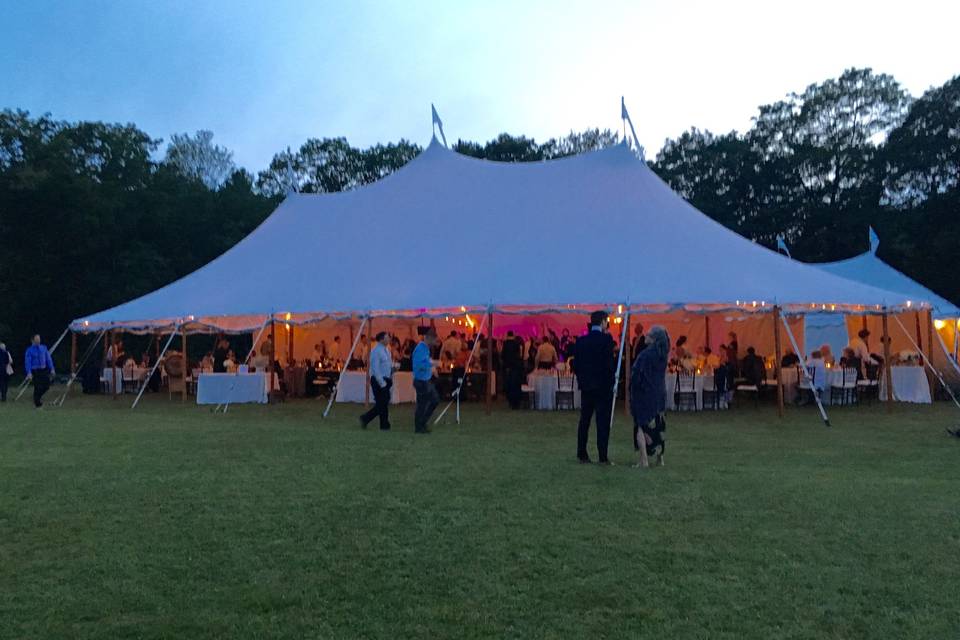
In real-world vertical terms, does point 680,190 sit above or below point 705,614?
above

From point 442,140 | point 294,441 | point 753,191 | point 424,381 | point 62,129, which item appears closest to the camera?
point 294,441

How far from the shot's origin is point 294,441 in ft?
31.2

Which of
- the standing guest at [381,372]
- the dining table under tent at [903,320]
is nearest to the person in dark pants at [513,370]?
the standing guest at [381,372]

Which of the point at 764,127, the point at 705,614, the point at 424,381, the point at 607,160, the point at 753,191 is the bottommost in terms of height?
the point at 705,614

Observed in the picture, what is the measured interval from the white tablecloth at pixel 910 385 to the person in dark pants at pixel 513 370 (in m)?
6.50

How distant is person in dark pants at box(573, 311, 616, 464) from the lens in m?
7.61

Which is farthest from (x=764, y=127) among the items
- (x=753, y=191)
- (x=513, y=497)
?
(x=513, y=497)

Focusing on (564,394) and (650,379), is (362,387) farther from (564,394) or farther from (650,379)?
(650,379)

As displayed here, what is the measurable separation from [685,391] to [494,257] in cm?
381

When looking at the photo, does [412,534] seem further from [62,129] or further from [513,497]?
[62,129]

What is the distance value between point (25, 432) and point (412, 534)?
7640mm

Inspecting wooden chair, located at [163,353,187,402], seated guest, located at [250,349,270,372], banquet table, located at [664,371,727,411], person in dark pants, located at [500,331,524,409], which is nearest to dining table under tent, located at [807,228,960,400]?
banquet table, located at [664,371,727,411]

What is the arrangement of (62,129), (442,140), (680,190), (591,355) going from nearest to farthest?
(591,355) < (442,140) < (62,129) < (680,190)

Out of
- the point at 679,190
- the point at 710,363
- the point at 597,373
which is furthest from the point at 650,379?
the point at 679,190
